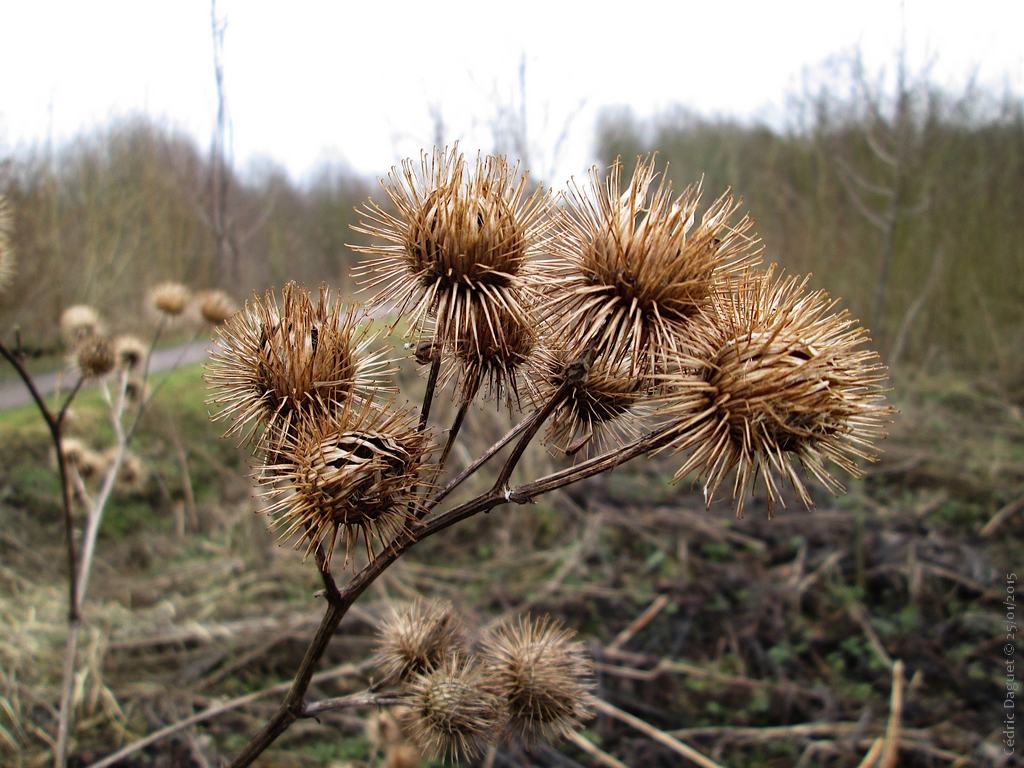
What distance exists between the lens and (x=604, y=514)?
5.79 meters

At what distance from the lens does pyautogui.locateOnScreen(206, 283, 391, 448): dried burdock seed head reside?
1333 mm

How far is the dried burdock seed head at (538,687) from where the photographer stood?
1.48 meters

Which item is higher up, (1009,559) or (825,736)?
(1009,559)

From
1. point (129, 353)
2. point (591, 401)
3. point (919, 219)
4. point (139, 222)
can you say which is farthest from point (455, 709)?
point (919, 219)

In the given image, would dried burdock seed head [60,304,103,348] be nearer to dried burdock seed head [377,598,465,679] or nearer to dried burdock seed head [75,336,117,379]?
dried burdock seed head [75,336,117,379]

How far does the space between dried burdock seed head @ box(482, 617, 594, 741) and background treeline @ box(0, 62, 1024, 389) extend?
394 cm

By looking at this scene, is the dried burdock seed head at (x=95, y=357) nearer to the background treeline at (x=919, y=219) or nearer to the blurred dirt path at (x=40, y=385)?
the blurred dirt path at (x=40, y=385)

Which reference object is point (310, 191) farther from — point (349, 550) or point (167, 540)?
point (349, 550)

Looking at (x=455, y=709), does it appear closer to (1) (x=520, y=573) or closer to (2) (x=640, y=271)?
(2) (x=640, y=271)

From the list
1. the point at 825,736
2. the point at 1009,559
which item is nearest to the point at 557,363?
the point at 825,736

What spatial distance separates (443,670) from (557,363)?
753 mm

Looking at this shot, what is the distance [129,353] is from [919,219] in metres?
11.9

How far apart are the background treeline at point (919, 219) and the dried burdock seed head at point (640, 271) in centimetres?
826

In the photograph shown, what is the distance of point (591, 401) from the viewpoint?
1.42 meters
